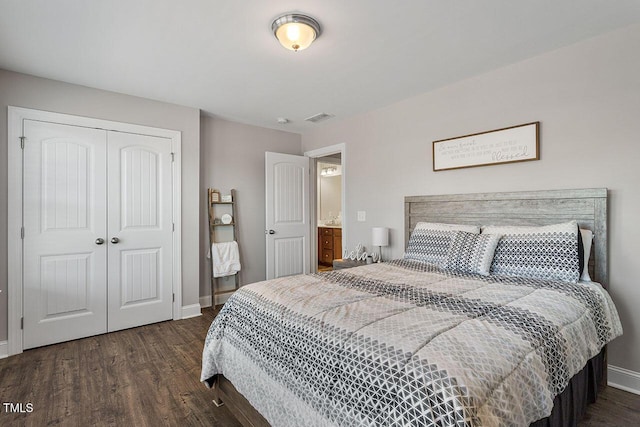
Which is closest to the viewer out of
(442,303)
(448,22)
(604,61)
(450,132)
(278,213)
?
(442,303)

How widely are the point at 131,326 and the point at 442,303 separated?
10.6 feet

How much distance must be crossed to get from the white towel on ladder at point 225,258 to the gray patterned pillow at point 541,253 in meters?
3.01

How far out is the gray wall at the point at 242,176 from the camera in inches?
160

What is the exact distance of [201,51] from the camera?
240 centimetres

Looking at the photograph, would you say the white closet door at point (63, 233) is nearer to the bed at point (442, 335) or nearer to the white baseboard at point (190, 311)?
the white baseboard at point (190, 311)

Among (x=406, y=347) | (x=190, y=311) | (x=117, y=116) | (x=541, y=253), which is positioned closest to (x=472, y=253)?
(x=541, y=253)

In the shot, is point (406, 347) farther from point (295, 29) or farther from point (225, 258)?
point (225, 258)

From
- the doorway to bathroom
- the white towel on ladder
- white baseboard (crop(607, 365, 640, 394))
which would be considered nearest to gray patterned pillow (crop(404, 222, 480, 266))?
white baseboard (crop(607, 365, 640, 394))

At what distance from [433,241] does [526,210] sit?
30.1 inches

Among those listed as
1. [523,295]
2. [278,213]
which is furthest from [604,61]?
[278,213]

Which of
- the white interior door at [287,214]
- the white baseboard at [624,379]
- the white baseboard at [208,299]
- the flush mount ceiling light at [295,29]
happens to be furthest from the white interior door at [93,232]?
the white baseboard at [624,379]

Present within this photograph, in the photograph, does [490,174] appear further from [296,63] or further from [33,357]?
[33,357]

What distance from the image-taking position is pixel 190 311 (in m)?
3.67

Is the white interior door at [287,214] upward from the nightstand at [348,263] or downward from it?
upward
